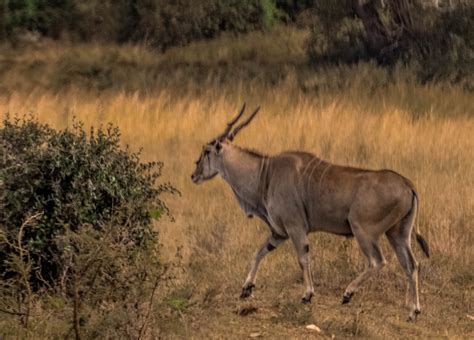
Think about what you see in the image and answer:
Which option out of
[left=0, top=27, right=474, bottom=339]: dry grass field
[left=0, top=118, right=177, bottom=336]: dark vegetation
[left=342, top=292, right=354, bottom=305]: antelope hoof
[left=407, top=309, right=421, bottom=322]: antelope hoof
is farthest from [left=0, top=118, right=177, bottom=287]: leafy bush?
[left=407, top=309, right=421, bottom=322]: antelope hoof

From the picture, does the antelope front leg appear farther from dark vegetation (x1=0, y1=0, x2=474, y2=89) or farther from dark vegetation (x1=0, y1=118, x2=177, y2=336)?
dark vegetation (x1=0, y1=0, x2=474, y2=89)

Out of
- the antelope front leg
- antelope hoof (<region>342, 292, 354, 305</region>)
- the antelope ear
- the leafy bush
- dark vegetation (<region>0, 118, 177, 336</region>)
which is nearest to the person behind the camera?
dark vegetation (<region>0, 118, 177, 336</region>)

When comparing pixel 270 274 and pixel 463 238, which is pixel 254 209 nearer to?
pixel 270 274

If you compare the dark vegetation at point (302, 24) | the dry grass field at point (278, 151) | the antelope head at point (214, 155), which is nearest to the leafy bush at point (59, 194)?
the dry grass field at point (278, 151)

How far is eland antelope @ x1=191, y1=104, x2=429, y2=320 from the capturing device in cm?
799

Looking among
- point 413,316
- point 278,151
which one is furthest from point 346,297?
point 278,151

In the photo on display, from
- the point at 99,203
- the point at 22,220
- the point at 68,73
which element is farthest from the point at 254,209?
the point at 68,73

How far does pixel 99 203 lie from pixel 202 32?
29248 mm

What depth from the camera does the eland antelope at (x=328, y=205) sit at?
7.99 m

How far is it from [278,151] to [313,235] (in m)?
5.31

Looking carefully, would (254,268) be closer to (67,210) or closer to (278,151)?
(67,210)

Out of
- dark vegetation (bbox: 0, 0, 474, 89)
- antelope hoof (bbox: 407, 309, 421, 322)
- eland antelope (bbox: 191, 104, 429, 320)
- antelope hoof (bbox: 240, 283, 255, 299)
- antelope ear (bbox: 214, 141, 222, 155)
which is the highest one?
antelope ear (bbox: 214, 141, 222, 155)

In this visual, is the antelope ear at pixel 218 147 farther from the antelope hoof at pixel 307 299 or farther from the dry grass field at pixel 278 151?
the antelope hoof at pixel 307 299

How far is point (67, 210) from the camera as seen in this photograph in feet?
25.7
